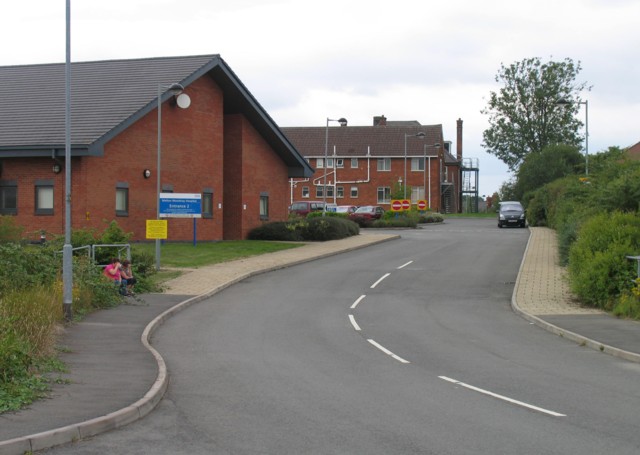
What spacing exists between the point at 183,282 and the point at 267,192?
814 inches

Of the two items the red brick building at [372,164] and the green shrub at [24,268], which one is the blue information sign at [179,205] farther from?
the red brick building at [372,164]

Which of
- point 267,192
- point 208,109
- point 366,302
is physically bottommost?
point 366,302

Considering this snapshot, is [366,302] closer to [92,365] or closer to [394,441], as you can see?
[92,365]

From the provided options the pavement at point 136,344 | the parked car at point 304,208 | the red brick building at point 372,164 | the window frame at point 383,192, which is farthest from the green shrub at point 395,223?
the window frame at point 383,192

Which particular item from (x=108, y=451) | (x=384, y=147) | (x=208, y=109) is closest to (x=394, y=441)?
(x=108, y=451)

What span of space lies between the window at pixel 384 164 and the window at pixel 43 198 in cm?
5703

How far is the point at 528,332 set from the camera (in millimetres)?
17016

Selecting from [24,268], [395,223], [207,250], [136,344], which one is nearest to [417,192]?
[395,223]

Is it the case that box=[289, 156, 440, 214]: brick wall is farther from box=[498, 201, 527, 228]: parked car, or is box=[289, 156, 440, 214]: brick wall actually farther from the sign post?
the sign post

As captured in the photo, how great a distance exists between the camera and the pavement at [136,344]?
8250 millimetres

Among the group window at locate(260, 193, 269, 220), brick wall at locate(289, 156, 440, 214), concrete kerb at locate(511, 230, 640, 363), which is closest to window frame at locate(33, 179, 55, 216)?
window at locate(260, 193, 269, 220)

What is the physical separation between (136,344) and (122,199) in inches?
827

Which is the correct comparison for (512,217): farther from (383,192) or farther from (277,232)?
(383,192)

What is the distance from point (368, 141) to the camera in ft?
289
